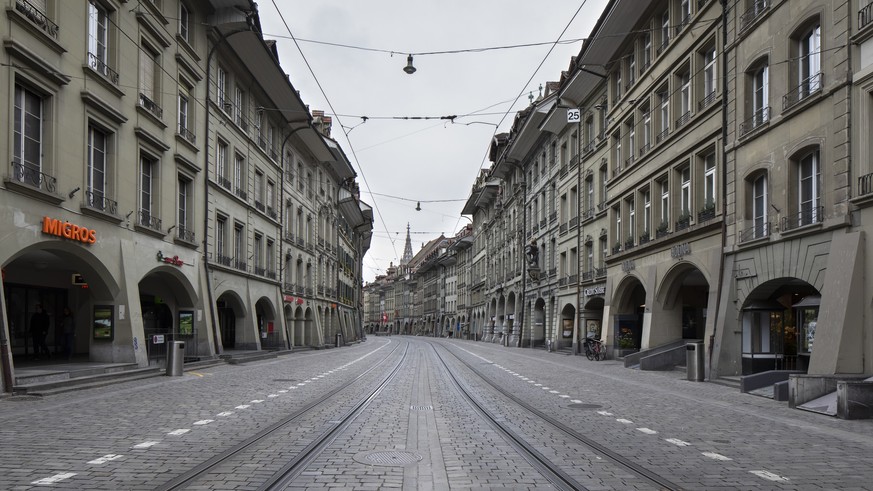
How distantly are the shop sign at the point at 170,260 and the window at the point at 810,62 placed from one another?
60.6 ft

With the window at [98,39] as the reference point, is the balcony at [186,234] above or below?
below

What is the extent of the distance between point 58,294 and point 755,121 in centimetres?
2201

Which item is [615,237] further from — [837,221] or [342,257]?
[342,257]

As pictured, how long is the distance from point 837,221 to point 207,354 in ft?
65.2

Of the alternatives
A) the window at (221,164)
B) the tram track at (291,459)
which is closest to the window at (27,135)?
the tram track at (291,459)

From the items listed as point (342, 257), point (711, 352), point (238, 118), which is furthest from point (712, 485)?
point (342, 257)

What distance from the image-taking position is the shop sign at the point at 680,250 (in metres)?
22.3

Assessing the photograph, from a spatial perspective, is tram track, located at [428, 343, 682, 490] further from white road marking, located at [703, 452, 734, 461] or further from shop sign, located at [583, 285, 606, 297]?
shop sign, located at [583, 285, 606, 297]

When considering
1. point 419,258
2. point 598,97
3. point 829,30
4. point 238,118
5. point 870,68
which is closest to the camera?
point 870,68

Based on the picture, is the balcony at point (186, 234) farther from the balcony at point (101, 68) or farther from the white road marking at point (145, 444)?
the white road marking at point (145, 444)

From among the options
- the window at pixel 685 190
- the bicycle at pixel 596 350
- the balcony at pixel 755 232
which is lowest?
the bicycle at pixel 596 350

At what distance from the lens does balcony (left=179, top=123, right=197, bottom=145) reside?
24.3 m

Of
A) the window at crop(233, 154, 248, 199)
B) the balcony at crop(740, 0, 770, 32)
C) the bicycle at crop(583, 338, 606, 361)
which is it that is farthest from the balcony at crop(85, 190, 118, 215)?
the bicycle at crop(583, 338, 606, 361)

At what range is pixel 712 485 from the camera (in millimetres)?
6445
